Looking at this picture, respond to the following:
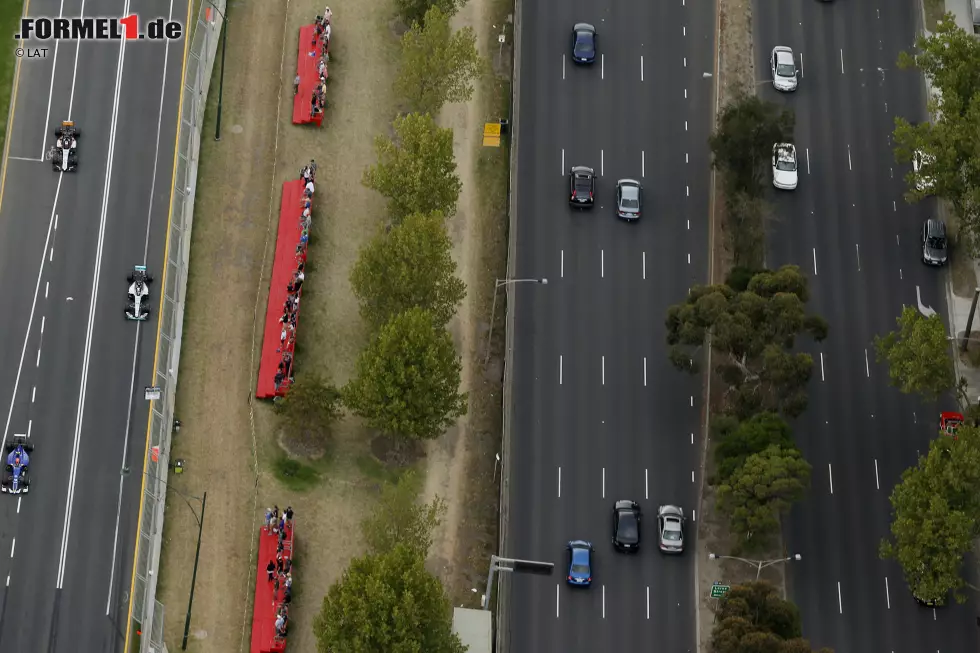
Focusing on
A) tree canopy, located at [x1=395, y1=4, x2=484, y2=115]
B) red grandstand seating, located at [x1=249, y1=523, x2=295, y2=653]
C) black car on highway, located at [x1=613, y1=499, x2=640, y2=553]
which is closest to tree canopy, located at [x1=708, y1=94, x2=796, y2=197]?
tree canopy, located at [x1=395, y1=4, x2=484, y2=115]

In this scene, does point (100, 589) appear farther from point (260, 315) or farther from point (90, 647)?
point (260, 315)

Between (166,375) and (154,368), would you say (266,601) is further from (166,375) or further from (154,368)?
(154,368)

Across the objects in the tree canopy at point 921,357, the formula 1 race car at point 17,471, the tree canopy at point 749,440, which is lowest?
the formula 1 race car at point 17,471

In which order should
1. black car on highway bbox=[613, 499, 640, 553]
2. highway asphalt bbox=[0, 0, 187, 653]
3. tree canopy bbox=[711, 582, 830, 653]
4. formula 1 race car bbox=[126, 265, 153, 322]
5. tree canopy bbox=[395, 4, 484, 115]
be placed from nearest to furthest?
tree canopy bbox=[711, 582, 830, 653] < highway asphalt bbox=[0, 0, 187, 653] < black car on highway bbox=[613, 499, 640, 553] < formula 1 race car bbox=[126, 265, 153, 322] < tree canopy bbox=[395, 4, 484, 115]

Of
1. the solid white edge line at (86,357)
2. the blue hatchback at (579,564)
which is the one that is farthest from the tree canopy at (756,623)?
the solid white edge line at (86,357)

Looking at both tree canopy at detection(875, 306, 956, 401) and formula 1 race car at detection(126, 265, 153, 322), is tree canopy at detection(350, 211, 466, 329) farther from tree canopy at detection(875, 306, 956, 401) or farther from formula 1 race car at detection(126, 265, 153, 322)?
tree canopy at detection(875, 306, 956, 401)

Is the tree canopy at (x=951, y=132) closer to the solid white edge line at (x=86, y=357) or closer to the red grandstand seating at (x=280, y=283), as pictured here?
the red grandstand seating at (x=280, y=283)

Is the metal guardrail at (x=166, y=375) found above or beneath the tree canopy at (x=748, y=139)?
beneath
